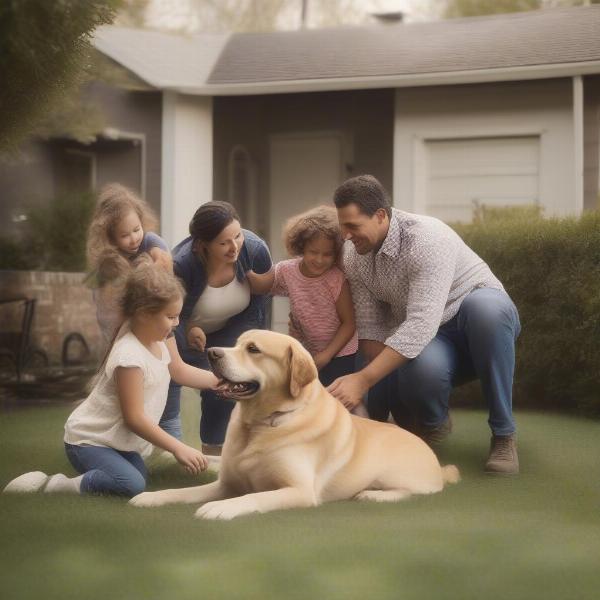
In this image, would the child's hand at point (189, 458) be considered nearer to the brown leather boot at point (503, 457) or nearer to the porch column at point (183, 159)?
the brown leather boot at point (503, 457)

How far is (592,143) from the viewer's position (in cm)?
1125

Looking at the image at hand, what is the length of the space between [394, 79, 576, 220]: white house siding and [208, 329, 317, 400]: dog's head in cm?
783

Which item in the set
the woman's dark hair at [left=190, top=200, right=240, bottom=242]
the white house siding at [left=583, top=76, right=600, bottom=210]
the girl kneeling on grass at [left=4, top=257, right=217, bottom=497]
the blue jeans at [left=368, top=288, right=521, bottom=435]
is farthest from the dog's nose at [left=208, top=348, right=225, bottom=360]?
the white house siding at [left=583, top=76, right=600, bottom=210]

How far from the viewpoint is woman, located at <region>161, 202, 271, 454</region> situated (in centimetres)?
498

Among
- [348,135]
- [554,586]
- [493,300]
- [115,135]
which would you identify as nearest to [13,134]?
[493,300]

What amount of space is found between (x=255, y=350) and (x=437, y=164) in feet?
27.6

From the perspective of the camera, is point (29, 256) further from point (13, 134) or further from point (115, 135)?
point (13, 134)

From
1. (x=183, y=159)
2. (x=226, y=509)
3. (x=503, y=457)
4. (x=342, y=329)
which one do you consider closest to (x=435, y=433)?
(x=503, y=457)

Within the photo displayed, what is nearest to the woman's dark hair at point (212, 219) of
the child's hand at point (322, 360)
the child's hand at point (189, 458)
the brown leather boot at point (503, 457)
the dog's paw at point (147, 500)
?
the child's hand at point (322, 360)

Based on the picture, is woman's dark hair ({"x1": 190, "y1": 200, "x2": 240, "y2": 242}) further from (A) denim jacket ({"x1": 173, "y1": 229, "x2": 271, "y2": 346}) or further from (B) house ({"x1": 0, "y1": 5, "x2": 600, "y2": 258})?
(B) house ({"x1": 0, "y1": 5, "x2": 600, "y2": 258})

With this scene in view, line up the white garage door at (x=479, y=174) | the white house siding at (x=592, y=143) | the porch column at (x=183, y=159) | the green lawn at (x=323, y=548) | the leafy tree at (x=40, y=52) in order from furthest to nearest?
the porch column at (x=183, y=159) < the white garage door at (x=479, y=174) < the white house siding at (x=592, y=143) < the leafy tree at (x=40, y=52) < the green lawn at (x=323, y=548)

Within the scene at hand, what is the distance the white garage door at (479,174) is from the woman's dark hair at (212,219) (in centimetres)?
706

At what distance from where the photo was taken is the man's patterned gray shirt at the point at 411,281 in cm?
472

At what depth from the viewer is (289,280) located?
5309mm
